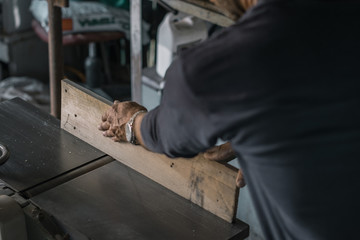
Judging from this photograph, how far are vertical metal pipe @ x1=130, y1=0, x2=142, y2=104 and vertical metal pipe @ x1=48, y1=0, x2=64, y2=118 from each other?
721 mm

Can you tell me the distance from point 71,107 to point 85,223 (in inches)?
18.9

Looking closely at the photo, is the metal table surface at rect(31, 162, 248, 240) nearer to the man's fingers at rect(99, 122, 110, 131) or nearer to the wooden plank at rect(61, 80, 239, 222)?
the wooden plank at rect(61, 80, 239, 222)

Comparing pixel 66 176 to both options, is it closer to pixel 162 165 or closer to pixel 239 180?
pixel 162 165

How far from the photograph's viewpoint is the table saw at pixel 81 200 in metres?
1.39

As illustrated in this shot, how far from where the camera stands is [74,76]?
4.32 meters

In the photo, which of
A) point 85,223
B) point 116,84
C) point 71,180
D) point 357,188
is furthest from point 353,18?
point 116,84

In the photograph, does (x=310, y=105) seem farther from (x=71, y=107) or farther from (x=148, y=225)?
(x=71, y=107)

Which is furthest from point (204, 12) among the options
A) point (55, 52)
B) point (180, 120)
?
point (180, 120)

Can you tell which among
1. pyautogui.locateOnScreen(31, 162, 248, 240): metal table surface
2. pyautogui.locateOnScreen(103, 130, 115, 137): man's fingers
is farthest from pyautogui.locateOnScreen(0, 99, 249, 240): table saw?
pyautogui.locateOnScreen(103, 130, 115, 137): man's fingers

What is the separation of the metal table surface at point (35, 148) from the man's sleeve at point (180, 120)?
51 cm

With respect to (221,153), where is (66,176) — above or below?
below

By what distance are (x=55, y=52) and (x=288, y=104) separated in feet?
4.23

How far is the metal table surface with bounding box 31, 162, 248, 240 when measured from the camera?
54.8 inches

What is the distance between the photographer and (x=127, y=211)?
1462 mm
